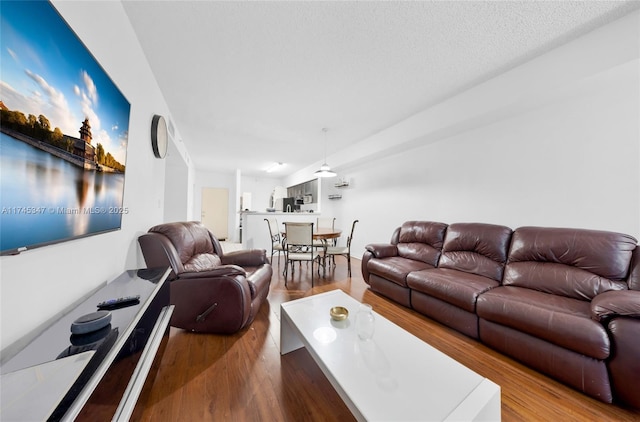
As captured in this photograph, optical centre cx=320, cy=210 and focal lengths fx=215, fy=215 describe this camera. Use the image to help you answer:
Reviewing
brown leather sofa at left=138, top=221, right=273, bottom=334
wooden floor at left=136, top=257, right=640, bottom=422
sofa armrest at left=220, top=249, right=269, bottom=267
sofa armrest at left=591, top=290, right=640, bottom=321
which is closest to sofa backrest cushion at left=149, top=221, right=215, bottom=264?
brown leather sofa at left=138, top=221, right=273, bottom=334

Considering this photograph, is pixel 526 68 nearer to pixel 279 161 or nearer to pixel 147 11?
pixel 147 11

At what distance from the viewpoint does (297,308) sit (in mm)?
1720

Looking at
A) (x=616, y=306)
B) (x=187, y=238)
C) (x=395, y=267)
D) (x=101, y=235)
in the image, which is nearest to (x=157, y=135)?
(x=187, y=238)

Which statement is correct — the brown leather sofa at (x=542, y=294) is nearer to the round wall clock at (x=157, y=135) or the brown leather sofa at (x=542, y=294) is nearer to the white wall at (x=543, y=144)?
the white wall at (x=543, y=144)

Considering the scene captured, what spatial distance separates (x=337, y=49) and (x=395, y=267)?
2452 millimetres

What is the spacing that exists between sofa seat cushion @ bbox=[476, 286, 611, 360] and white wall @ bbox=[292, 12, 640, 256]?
44.6 inches

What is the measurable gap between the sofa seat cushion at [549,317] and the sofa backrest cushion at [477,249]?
438 millimetres

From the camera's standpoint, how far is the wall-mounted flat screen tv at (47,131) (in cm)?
67

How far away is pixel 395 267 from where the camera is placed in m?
2.70

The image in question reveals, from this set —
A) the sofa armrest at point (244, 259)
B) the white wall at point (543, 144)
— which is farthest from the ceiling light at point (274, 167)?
the sofa armrest at point (244, 259)

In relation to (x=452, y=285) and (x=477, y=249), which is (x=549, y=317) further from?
(x=477, y=249)

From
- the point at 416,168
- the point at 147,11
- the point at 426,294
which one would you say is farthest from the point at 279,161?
the point at 426,294

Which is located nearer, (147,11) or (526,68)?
(147,11)

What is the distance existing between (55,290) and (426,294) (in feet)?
9.01
